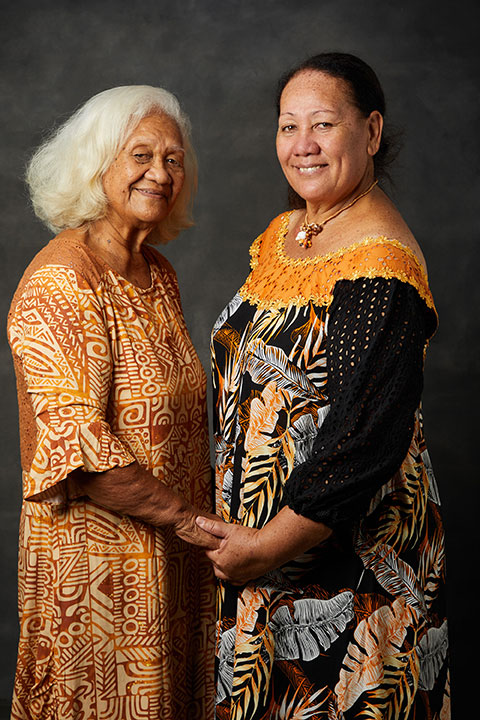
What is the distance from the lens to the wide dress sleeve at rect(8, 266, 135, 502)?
6.57 feet

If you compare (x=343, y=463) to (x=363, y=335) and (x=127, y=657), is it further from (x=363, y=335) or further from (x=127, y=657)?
(x=127, y=657)

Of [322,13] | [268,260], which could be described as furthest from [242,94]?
[268,260]

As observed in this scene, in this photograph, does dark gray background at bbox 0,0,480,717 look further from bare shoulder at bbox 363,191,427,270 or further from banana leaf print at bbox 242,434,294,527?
banana leaf print at bbox 242,434,294,527

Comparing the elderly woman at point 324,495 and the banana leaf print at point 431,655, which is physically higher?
the elderly woman at point 324,495

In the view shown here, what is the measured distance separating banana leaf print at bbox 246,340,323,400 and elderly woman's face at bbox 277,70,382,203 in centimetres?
41

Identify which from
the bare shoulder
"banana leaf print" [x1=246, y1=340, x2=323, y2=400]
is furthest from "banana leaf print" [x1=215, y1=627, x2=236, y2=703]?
the bare shoulder

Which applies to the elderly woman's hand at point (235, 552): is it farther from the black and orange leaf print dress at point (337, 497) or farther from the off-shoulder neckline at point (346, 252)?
the off-shoulder neckline at point (346, 252)

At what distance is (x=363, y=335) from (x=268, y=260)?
585 millimetres

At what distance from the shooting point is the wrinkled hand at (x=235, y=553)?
2021 mm

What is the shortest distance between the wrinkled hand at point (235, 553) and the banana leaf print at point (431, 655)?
46 centimetres

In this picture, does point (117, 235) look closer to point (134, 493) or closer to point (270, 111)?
point (134, 493)

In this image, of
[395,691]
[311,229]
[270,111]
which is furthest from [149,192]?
[270,111]

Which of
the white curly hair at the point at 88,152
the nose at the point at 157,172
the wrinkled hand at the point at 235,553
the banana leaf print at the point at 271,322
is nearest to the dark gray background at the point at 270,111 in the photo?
the white curly hair at the point at 88,152

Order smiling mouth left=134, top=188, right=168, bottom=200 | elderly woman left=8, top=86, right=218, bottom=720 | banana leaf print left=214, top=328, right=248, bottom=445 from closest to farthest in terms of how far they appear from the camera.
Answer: elderly woman left=8, top=86, right=218, bottom=720 → banana leaf print left=214, top=328, right=248, bottom=445 → smiling mouth left=134, top=188, right=168, bottom=200
